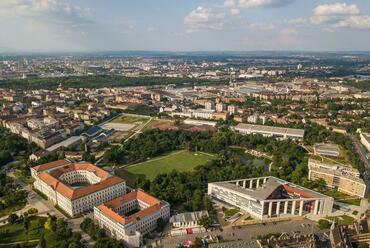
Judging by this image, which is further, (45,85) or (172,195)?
(45,85)

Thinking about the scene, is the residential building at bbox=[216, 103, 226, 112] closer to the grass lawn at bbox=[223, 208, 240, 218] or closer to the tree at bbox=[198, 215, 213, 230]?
the grass lawn at bbox=[223, 208, 240, 218]

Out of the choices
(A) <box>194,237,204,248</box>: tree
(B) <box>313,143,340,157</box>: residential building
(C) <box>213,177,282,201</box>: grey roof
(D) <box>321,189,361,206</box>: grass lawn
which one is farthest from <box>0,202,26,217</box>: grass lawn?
(B) <box>313,143,340,157</box>: residential building

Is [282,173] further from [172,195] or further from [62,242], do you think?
[62,242]

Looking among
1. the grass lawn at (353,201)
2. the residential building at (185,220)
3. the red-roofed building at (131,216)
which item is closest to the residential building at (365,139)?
the grass lawn at (353,201)

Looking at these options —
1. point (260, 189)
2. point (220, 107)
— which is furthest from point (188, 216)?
point (220, 107)

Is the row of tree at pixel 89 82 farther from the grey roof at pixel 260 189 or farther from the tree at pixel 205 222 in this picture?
the tree at pixel 205 222

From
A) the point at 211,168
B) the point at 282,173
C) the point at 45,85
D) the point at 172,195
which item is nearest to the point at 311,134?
the point at 282,173
